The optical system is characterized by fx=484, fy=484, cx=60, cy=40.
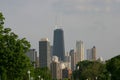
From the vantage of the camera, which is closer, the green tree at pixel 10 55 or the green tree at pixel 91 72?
the green tree at pixel 10 55

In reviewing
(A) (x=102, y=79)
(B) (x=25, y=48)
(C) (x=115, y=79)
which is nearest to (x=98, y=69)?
(A) (x=102, y=79)

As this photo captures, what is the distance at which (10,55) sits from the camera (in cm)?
5806

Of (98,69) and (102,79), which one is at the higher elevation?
(98,69)

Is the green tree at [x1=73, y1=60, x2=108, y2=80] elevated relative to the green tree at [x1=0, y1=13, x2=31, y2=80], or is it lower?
elevated

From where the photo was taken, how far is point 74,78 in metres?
178

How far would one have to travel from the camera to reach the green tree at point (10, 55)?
57.9 m

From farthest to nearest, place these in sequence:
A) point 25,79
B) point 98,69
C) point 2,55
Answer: point 98,69 < point 25,79 < point 2,55

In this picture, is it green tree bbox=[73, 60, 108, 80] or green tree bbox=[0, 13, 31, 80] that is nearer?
green tree bbox=[0, 13, 31, 80]

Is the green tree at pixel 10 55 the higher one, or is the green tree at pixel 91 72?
the green tree at pixel 91 72

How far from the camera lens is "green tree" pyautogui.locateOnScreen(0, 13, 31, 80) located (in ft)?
190

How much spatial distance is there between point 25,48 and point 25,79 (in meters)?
24.4

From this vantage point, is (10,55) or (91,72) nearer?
(10,55)

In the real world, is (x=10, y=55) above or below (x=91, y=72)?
below

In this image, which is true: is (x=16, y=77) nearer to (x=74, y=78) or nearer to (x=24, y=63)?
(x=24, y=63)
